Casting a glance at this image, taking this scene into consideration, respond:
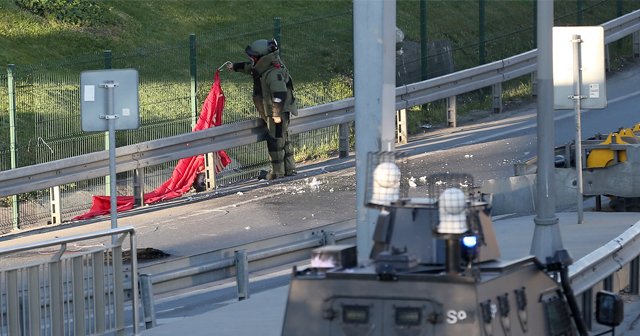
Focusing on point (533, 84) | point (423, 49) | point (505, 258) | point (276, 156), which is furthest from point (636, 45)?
point (505, 258)

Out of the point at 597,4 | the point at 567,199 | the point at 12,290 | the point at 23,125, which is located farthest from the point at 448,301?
the point at 597,4

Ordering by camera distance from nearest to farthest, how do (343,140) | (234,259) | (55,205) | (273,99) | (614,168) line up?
(234,259), (614,168), (55,205), (273,99), (343,140)

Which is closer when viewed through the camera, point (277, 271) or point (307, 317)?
point (307, 317)

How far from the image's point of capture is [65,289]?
10.7 m

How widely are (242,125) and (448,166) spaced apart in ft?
10.3

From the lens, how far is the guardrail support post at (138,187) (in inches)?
774

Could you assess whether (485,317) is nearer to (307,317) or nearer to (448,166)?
(307,317)

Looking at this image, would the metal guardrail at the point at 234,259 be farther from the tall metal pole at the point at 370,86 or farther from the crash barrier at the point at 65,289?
the tall metal pole at the point at 370,86

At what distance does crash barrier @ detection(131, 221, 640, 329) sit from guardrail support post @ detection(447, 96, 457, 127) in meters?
11.5

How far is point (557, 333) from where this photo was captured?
7672 millimetres

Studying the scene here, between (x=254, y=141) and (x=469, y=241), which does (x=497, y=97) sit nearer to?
(x=254, y=141)

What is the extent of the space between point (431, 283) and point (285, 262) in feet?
20.2

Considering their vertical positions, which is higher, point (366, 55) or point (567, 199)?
point (366, 55)

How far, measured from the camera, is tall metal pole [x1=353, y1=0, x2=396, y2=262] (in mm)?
10133
